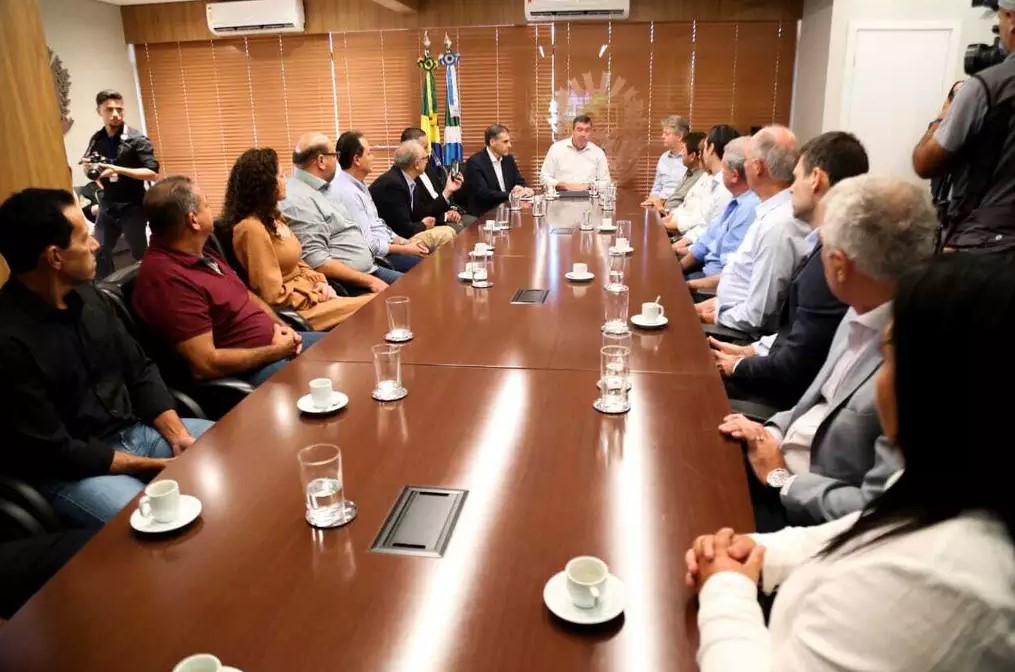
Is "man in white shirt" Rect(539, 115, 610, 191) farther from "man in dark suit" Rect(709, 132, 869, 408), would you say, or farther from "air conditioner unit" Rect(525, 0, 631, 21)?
"man in dark suit" Rect(709, 132, 869, 408)

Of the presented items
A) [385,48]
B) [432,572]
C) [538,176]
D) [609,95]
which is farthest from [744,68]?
[432,572]

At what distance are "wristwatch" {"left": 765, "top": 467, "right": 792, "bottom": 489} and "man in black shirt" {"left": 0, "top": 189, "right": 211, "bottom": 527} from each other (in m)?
1.54

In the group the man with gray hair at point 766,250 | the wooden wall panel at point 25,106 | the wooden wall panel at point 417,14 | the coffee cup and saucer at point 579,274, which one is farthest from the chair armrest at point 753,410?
the wooden wall panel at point 417,14

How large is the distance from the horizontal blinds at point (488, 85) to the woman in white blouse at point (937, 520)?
6.91 m

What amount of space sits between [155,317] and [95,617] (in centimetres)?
152

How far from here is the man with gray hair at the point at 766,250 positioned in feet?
8.48

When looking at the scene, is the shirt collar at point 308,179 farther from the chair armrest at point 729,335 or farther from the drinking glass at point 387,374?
the drinking glass at point 387,374

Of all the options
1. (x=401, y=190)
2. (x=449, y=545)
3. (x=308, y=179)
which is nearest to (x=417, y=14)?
(x=401, y=190)

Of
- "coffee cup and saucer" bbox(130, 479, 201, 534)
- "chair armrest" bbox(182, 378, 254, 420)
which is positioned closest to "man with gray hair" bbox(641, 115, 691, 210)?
"chair armrest" bbox(182, 378, 254, 420)

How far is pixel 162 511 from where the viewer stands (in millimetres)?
1262

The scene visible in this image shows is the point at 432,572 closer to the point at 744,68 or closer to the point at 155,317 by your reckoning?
the point at 155,317

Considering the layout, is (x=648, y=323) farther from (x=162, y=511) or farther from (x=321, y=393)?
(x=162, y=511)

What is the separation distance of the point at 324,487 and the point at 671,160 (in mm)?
6012

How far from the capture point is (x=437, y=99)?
24.7ft
